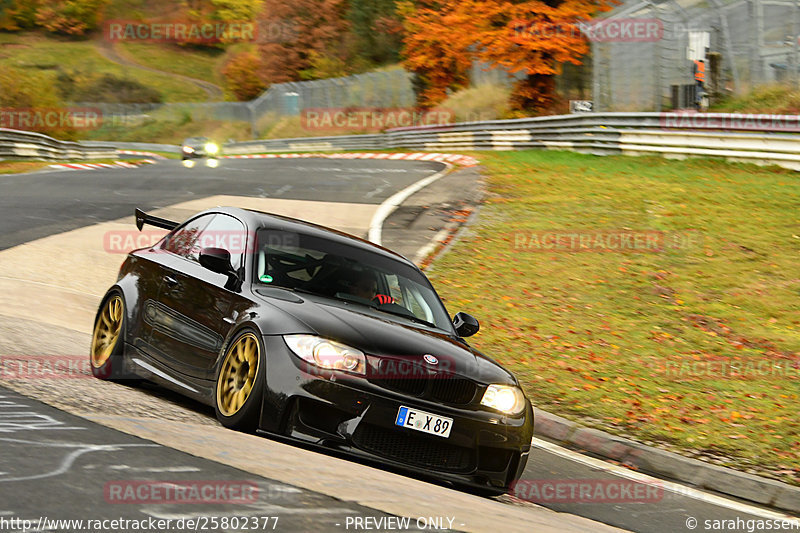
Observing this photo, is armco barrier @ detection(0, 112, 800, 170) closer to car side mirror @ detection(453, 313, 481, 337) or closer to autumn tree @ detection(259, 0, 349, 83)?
car side mirror @ detection(453, 313, 481, 337)

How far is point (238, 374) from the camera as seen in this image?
625 centimetres

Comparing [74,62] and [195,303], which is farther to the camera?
[74,62]

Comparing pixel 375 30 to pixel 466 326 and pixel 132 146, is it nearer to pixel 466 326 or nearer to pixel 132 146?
pixel 132 146

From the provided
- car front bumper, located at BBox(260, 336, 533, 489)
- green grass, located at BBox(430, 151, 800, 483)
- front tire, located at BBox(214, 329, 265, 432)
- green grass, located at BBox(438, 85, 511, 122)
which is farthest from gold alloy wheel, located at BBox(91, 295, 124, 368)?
green grass, located at BBox(438, 85, 511, 122)

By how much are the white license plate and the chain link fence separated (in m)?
23.6

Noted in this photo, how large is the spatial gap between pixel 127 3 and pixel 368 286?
14668cm

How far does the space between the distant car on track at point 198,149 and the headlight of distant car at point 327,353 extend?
38.9m

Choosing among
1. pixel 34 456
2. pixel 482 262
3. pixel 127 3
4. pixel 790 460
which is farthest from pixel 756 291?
pixel 127 3

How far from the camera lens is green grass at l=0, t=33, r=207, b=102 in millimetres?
106688

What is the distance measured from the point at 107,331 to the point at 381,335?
116 inches

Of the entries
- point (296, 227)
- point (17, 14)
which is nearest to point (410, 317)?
point (296, 227)

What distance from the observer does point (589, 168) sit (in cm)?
2545

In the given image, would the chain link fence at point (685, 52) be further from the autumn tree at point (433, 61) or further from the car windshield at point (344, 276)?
the car windshield at point (344, 276)

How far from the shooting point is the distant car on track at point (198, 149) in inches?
1721
